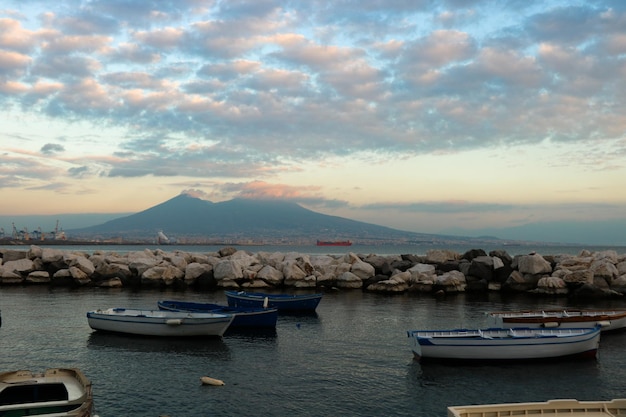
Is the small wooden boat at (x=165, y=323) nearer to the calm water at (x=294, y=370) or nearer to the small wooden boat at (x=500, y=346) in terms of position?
the calm water at (x=294, y=370)

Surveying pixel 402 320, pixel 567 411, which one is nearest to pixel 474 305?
Result: pixel 402 320

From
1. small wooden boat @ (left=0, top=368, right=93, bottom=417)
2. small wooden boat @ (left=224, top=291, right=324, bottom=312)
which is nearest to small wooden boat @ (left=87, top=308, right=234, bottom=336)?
small wooden boat @ (left=224, top=291, right=324, bottom=312)

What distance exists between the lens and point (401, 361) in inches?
882

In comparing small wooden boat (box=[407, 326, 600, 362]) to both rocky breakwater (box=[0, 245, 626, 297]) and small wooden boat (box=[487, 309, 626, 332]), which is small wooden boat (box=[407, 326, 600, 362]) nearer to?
small wooden boat (box=[487, 309, 626, 332])

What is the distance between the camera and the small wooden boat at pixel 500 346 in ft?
72.7

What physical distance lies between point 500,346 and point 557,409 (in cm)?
1076

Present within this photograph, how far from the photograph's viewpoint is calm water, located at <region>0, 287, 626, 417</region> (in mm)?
17078

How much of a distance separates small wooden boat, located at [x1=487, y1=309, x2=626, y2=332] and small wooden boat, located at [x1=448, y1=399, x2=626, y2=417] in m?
17.1

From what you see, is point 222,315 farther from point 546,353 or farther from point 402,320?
point 546,353

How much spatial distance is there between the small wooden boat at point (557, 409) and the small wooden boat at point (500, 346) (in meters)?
10.2

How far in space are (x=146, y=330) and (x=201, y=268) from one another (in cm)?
2309

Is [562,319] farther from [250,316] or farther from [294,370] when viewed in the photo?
[250,316]

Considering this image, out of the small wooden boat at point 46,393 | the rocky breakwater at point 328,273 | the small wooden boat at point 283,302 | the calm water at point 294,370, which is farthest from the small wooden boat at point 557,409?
the rocky breakwater at point 328,273

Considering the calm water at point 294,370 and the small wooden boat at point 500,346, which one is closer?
the calm water at point 294,370
